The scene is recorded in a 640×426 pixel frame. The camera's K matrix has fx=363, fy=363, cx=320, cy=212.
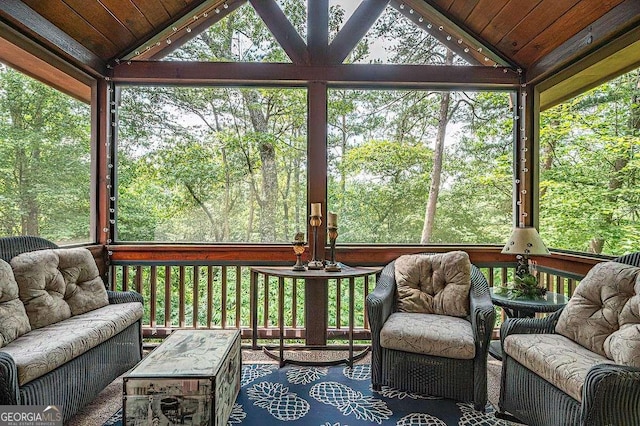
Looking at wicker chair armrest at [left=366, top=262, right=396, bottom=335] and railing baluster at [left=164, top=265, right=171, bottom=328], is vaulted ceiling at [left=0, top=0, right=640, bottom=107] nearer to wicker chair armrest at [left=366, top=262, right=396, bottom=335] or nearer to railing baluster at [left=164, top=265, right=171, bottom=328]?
railing baluster at [left=164, top=265, right=171, bottom=328]

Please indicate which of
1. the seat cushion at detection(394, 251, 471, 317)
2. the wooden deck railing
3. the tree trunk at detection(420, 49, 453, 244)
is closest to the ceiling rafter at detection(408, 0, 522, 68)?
the tree trunk at detection(420, 49, 453, 244)

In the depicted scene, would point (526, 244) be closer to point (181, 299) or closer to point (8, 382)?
point (181, 299)

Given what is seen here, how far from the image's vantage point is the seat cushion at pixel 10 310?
6.70 ft

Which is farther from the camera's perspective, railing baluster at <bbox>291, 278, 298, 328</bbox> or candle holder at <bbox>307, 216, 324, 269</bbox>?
railing baluster at <bbox>291, 278, 298, 328</bbox>

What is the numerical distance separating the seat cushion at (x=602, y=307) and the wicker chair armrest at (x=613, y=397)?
0.38 meters

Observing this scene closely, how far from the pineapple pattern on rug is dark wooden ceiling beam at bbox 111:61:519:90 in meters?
2.68

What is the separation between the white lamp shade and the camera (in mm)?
2971

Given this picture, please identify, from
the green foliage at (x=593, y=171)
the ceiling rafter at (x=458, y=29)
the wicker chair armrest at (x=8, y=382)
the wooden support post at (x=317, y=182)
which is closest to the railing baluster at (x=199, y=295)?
the wooden support post at (x=317, y=182)

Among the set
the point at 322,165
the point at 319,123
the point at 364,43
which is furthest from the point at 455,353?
the point at 364,43

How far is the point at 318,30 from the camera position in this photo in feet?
11.6

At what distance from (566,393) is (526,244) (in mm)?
1443

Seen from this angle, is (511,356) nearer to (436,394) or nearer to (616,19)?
(436,394)

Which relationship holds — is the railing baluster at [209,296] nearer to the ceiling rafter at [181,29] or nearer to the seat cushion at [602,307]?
the ceiling rafter at [181,29]

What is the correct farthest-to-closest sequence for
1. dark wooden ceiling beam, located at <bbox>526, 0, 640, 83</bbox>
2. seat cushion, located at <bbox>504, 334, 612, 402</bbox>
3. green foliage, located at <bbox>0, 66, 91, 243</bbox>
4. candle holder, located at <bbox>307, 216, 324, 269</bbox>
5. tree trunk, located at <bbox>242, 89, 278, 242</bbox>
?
tree trunk, located at <bbox>242, 89, 278, 242</bbox>, green foliage, located at <bbox>0, 66, 91, 243</bbox>, candle holder, located at <bbox>307, 216, 324, 269</bbox>, dark wooden ceiling beam, located at <bbox>526, 0, 640, 83</bbox>, seat cushion, located at <bbox>504, 334, 612, 402</bbox>
